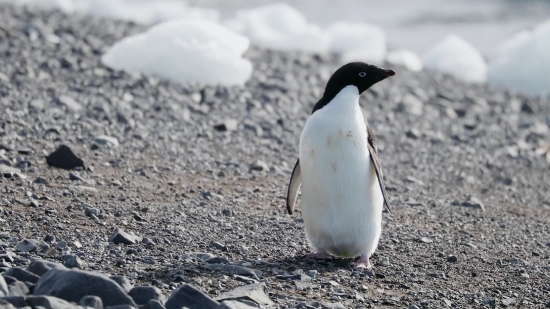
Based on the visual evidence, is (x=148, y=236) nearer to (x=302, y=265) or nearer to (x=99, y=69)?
(x=302, y=265)

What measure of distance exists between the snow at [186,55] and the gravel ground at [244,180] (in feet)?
0.51

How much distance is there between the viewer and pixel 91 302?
2.98 m

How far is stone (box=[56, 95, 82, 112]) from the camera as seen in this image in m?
6.51

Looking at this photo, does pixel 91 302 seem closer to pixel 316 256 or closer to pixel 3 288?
pixel 3 288

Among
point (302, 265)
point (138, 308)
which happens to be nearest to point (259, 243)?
point (302, 265)

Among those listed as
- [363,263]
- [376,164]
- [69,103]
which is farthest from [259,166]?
[363,263]

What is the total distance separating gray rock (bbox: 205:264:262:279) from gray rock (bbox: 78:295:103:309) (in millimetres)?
831

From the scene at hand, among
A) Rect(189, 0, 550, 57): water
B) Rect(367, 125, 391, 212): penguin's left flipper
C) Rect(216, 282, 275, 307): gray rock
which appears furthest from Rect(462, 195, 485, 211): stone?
Rect(189, 0, 550, 57): water

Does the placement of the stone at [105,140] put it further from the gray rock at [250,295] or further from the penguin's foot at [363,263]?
the gray rock at [250,295]

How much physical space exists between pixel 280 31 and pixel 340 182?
795cm

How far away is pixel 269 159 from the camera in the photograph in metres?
6.43

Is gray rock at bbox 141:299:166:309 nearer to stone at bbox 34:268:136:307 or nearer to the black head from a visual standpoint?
stone at bbox 34:268:136:307

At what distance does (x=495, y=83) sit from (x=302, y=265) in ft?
24.8

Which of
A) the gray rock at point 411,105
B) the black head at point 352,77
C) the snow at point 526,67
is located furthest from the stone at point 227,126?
the snow at point 526,67
